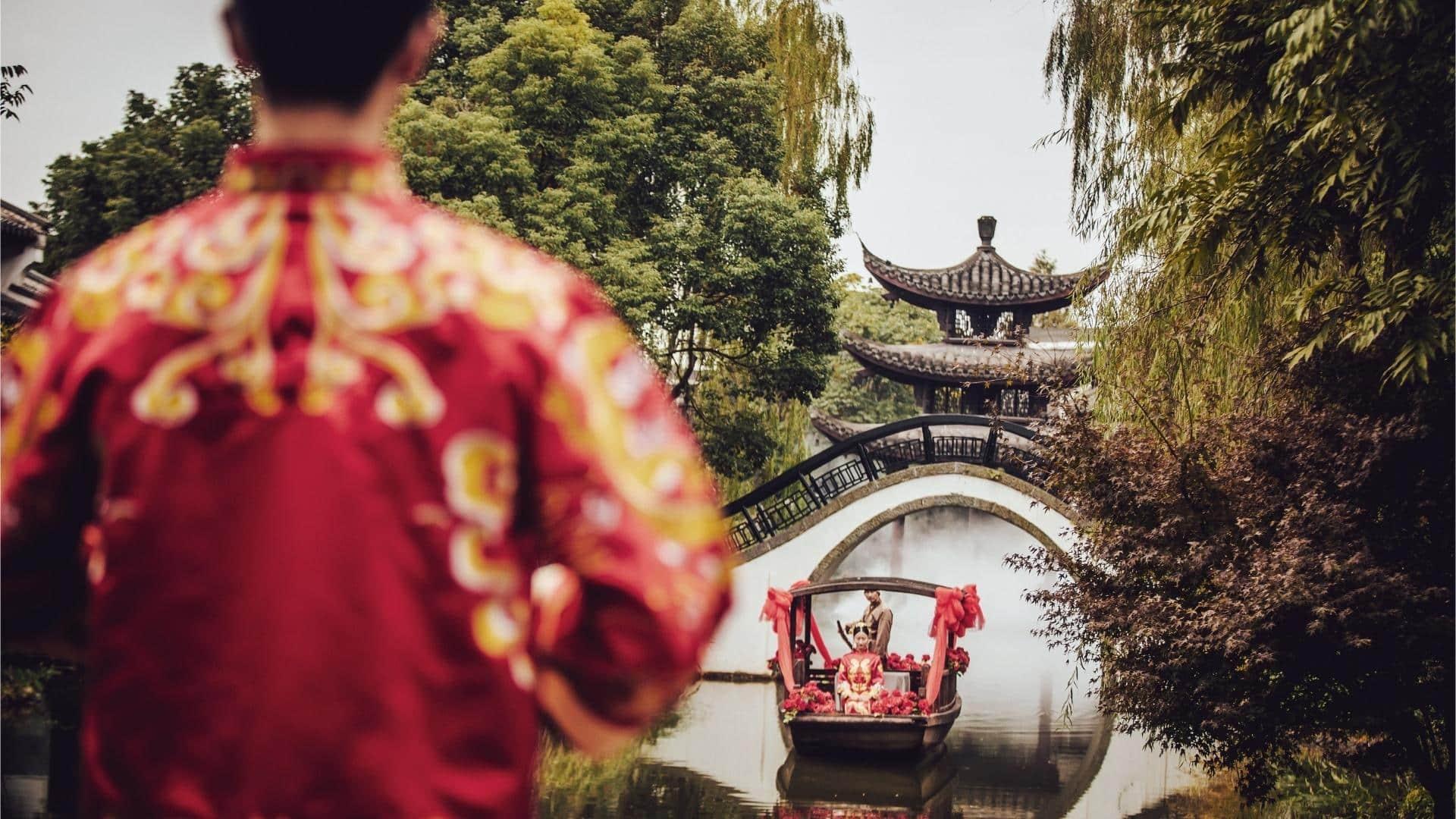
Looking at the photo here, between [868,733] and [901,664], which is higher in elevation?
[901,664]

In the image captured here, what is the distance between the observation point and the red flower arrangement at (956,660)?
1441 cm

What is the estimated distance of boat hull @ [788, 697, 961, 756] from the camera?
1284 cm

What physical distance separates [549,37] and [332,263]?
16.4 meters

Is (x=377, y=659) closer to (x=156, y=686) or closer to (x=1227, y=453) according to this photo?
(x=156, y=686)

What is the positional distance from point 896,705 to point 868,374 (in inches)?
801

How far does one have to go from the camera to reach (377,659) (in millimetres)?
1211

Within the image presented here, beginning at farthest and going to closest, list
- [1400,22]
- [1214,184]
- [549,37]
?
[549,37], [1214,184], [1400,22]

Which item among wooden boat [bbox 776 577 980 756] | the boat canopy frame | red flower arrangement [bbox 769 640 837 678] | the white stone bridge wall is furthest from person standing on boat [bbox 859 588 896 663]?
the white stone bridge wall

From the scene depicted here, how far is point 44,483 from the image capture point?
51.6 inches

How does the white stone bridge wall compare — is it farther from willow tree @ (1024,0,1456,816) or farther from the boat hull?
willow tree @ (1024,0,1456,816)

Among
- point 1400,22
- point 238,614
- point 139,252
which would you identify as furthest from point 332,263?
point 1400,22

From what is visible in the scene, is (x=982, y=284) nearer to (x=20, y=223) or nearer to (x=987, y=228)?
(x=987, y=228)

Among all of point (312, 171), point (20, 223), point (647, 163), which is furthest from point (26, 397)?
point (647, 163)

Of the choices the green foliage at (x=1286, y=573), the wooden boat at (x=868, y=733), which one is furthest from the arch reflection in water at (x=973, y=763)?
the green foliage at (x=1286, y=573)
